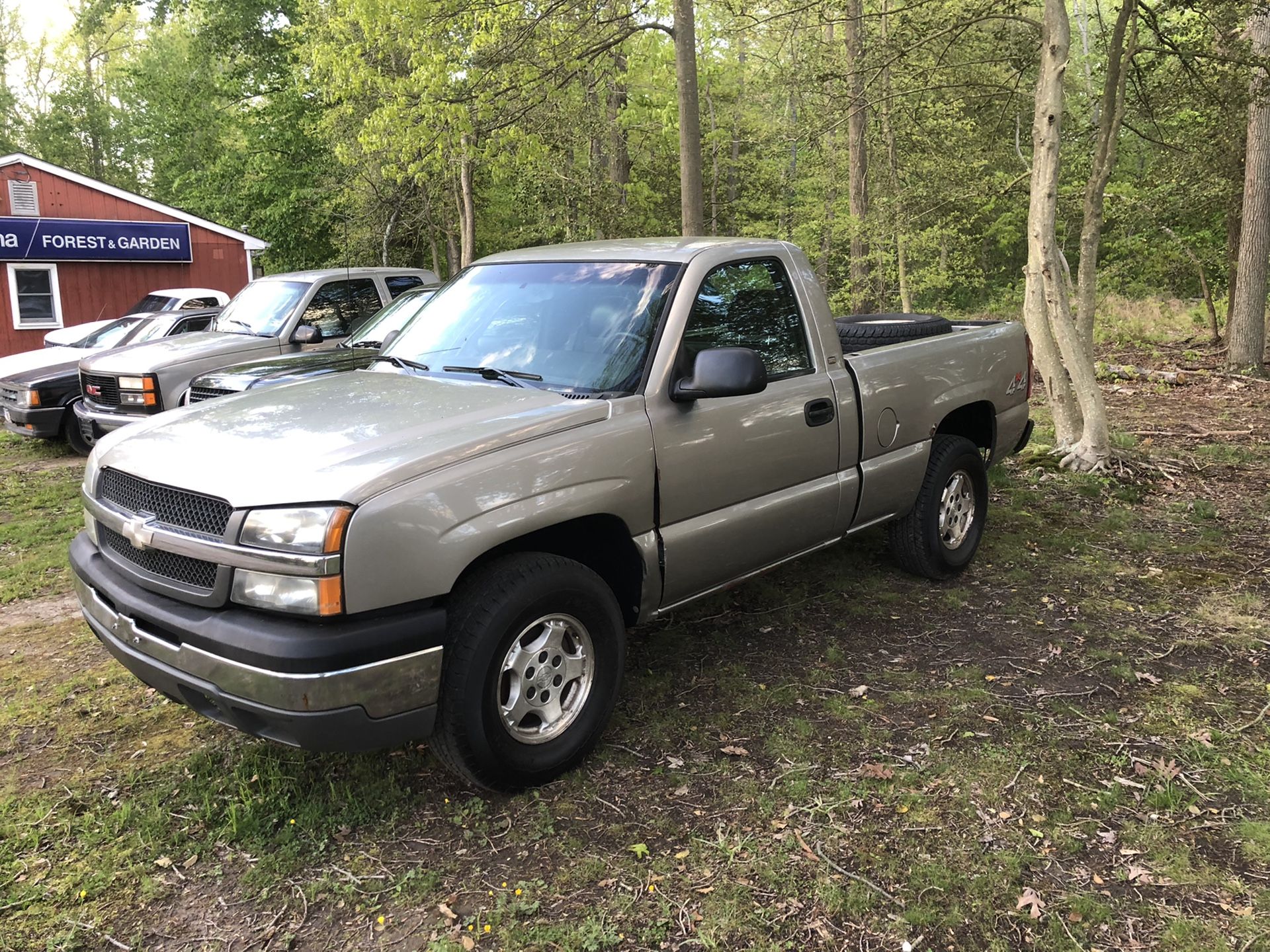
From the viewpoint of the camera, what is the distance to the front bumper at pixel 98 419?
27.8ft

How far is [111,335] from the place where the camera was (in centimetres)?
1224

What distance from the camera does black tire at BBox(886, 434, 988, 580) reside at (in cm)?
523

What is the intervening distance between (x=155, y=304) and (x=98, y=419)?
20.2 ft

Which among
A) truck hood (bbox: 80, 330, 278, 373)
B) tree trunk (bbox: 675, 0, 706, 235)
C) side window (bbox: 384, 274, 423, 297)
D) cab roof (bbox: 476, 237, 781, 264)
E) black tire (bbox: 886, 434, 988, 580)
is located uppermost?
tree trunk (bbox: 675, 0, 706, 235)

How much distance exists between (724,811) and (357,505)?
166 centimetres

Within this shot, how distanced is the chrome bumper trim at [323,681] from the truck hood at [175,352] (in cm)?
642

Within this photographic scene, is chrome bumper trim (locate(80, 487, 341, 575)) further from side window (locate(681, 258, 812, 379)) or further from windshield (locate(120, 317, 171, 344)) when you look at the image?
windshield (locate(120, 317, 171, 344))

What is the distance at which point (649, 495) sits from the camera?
3.55 m

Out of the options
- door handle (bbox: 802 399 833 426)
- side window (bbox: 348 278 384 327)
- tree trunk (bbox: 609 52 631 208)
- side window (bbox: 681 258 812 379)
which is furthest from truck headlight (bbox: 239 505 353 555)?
tree trunk (bbox: 609 52 631 208)

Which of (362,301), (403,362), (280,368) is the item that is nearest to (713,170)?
(362,301)

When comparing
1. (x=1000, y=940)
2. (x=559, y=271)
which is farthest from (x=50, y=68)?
(x=1000, y=940)

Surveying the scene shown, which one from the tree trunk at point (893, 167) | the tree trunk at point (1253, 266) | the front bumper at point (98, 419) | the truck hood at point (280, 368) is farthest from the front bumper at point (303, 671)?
the tree trunk at point (1253, 266)

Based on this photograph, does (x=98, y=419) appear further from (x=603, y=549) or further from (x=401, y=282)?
(x=603, y=549)

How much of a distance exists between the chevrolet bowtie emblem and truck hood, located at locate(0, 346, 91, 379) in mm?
8608
